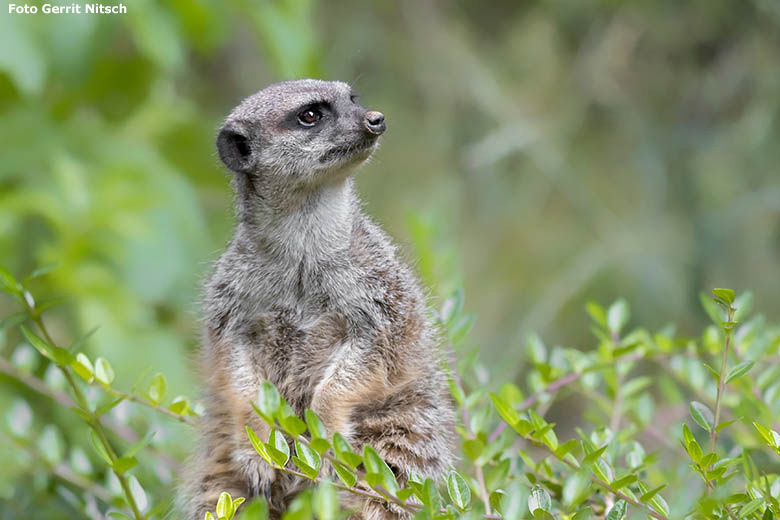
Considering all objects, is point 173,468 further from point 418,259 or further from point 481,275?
point 481,275

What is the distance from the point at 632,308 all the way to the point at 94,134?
3.05 m

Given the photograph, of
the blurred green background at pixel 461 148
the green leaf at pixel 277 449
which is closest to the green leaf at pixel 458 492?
the green leaf at pixel 277 449

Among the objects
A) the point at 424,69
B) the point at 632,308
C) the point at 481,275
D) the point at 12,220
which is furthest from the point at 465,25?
the point at 12,220

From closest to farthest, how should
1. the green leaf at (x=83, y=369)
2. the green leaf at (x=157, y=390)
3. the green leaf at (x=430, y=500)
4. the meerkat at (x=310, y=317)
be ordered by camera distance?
1. the green leaf at (x=430, y=500)
2. the green leaf at (x=83, y=369)
3. the green leaf at (x=157, y=390)
4. the meerkat at (x=310, y=317)

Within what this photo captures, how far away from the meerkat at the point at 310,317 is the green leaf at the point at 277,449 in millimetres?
468

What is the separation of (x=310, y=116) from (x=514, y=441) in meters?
0.89

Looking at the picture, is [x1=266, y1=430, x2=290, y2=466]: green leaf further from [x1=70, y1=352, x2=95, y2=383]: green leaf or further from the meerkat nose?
the meerkat nose

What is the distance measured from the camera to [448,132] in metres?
5.87

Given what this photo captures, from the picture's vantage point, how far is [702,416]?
148cm

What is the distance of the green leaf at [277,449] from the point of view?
4.61ft

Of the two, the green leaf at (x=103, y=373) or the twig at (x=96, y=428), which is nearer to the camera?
the twig at (x=96, y=428)

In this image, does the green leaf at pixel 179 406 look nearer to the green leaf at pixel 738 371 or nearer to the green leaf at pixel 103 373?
the green leaf at pixel 103 373

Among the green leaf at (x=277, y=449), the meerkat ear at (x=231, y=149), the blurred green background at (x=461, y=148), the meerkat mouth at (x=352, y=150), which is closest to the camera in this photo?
the green leaf at (x=277, y=449)

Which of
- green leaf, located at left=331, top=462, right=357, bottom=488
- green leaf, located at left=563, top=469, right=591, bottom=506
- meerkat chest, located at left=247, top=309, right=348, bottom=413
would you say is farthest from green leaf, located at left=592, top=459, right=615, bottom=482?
meerkat chest, located at left=247, top=309, right=348, bottom=413
